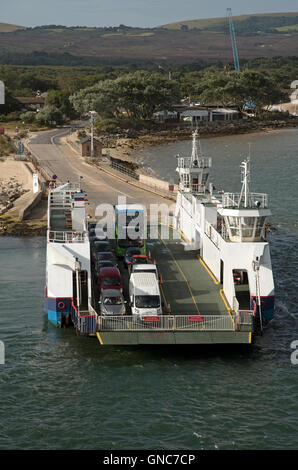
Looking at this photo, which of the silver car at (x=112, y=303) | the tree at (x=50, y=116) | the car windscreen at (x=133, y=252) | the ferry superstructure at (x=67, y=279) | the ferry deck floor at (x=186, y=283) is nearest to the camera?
the silver car at (x=112, y=303)

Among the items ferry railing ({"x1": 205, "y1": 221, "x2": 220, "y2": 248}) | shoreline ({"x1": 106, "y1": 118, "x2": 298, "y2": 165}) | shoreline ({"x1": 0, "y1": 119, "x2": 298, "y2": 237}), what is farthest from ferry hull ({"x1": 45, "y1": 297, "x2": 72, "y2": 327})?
shoreline ({"x1": 106, "y1": 118, "x2": 298, "y2": 165})

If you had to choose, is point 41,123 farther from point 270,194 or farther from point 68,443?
point 68,443

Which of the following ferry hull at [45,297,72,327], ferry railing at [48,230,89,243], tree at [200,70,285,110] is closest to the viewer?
ferry hull at [45,297,72,327]

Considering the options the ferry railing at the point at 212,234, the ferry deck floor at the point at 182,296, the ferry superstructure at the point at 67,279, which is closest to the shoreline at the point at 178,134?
the ferry deck floor at the point at 182,296

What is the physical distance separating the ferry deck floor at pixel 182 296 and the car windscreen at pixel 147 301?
3.10 feet

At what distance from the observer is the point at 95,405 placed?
2748cm

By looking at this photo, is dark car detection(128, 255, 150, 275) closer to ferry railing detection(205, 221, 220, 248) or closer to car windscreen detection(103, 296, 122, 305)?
ferry railing detection(205, 221, 220, 248)

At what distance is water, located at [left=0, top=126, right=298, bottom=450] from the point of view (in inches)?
995

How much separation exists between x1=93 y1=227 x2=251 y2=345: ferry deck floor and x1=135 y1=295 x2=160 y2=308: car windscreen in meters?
0.95

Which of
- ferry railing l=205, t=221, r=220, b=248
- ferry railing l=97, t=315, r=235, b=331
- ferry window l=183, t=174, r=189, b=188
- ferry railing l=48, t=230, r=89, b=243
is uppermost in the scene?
ferry window l=183, t=174, r=189, b=188

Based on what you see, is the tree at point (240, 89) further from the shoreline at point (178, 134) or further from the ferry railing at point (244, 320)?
the ferry railing at point (244, 320)

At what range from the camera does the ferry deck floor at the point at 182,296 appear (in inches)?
1171

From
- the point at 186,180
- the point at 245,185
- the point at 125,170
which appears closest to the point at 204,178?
the point at 186,180
